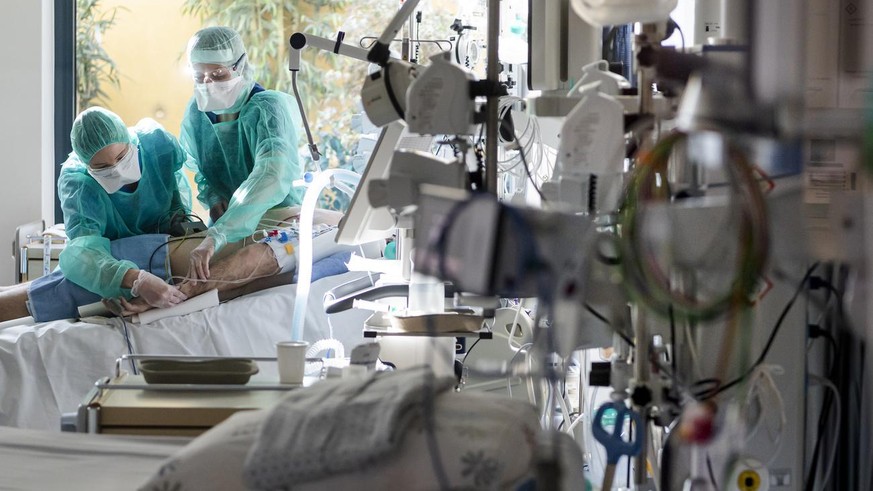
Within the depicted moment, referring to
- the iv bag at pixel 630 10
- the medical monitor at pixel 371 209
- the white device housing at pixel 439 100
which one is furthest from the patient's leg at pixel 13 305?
the iv bag at pixel 630 10

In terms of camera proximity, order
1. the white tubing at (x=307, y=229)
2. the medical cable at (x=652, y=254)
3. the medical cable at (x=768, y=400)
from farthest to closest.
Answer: the white tubing at (x=307, y=229), the medical cable at (x=768, y=400), the medical cable at (x=652, y=254)

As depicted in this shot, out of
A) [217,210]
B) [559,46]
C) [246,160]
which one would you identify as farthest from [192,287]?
[559,46]

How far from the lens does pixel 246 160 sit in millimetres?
4098

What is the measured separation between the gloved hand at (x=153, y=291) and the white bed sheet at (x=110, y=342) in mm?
66

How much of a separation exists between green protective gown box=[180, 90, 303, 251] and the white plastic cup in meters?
1.46

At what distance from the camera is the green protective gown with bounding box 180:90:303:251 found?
3779 mm

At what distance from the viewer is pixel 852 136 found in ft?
4.33

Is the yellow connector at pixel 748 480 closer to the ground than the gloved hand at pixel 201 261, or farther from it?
closer to the ground

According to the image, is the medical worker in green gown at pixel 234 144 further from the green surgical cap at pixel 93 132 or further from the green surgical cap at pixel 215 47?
the green surgical cap at pixel 93 132

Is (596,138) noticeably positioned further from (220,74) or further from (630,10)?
(220,74)

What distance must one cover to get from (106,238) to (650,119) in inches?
106

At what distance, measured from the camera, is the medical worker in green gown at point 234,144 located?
378 centimetres

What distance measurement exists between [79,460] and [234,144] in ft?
7.38

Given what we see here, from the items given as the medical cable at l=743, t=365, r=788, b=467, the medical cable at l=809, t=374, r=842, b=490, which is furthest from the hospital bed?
the medical cable at l=809, t=374, r=842, b=490
